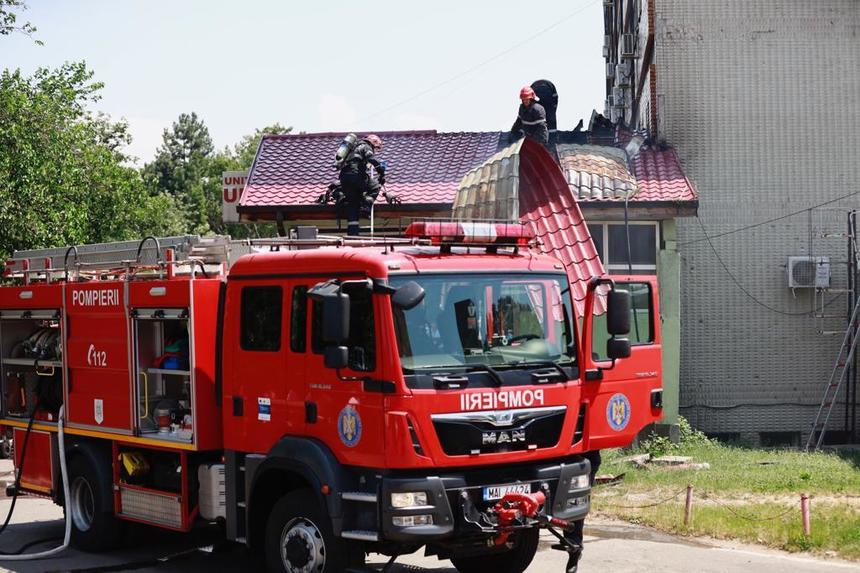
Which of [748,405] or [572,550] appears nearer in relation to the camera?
[572,550]

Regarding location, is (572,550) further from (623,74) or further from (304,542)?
(623,74)

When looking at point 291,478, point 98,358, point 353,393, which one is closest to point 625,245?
point 98,358

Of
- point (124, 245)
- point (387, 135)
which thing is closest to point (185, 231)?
point (387, 135)

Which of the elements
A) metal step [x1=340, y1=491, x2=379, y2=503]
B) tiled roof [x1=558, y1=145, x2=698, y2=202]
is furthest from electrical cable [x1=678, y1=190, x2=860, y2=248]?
metal step [x1=340, y1=491, x2=379, y2=503]

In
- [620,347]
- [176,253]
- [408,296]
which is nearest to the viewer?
[408,296]

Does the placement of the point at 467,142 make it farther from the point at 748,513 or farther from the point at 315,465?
the point at 315,465

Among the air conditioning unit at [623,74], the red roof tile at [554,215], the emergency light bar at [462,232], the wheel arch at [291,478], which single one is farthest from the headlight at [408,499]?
the air conditioning unit at [623,74]

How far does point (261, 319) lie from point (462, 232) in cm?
173

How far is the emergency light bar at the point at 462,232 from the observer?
8.87 m

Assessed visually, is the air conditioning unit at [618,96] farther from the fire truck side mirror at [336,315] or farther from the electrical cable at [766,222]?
the fire truck side mirror at [336,315]

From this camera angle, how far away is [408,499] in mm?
7969

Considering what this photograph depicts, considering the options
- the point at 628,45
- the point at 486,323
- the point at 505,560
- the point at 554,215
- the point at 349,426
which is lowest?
the point at 505,560

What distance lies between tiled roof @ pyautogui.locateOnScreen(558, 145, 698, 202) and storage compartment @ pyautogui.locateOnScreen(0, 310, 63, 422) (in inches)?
363

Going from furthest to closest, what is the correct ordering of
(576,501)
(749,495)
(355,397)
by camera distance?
(749,495) < (576,501) < (355,397)
